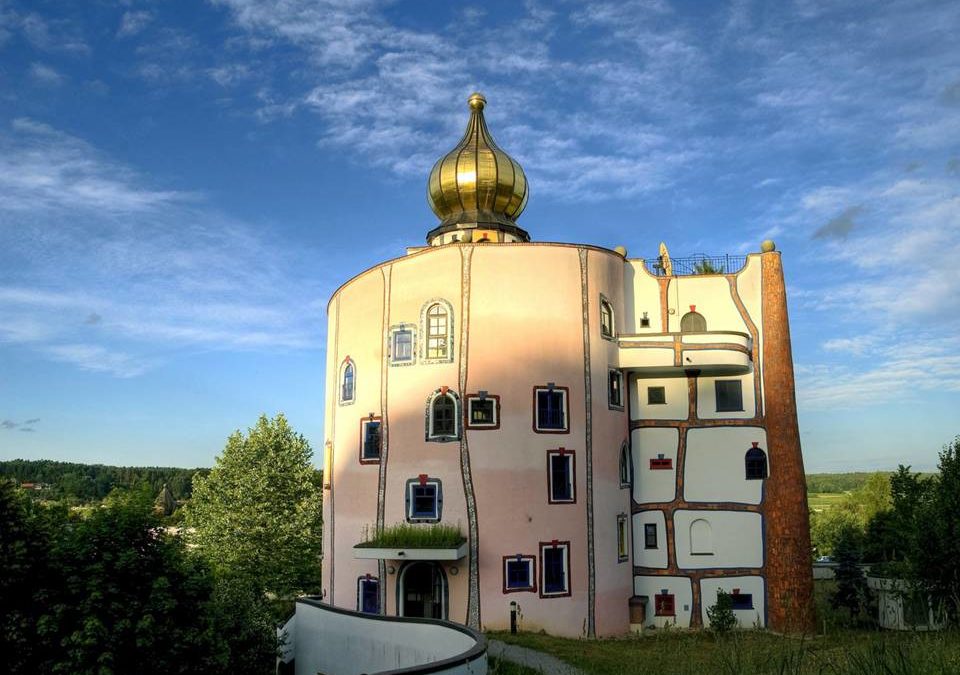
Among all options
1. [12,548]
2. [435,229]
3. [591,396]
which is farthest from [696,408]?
[12,548]

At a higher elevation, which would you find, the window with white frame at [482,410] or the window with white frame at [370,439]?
the window with white frame at [482,410]

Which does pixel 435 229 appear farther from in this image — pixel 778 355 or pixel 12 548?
pixel 12 548

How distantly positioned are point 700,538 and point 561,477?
210 inches

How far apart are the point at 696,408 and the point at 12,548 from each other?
18131 millimetres

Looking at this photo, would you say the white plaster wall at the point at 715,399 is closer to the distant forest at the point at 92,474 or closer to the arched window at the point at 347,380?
the arched window at the point at 347,380

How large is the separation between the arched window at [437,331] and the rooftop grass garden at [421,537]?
455 cm

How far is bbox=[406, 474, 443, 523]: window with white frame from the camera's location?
20438 mm

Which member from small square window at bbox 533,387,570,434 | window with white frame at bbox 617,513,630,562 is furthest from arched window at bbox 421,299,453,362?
window with white frame at bbox 617,513,630,562

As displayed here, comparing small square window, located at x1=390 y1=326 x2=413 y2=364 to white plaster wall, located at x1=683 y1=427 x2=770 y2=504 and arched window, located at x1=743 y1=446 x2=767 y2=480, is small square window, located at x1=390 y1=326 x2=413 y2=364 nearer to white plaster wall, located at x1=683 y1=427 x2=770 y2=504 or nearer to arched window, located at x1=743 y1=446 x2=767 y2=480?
white plaster wall, located at x1=683 y1=427 x2=770 y2=504

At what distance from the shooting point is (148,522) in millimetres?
12867

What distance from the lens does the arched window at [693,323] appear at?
2403cm

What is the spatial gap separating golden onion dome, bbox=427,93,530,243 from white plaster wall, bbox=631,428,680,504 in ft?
25.9

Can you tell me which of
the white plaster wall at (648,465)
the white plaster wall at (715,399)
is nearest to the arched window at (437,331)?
the white plaster wall at (648,465)

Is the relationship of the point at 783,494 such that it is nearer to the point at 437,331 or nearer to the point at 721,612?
the point at 721,612
